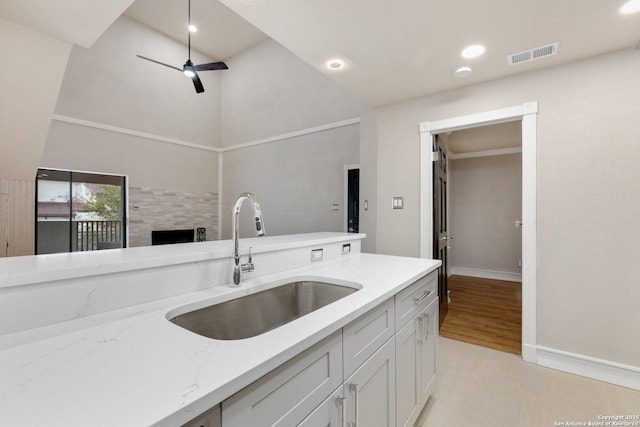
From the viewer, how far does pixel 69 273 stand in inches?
36.3

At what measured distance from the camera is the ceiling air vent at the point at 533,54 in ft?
7.19

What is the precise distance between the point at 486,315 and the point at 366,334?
3054 mm

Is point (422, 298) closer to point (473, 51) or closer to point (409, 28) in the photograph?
point (409, 28)

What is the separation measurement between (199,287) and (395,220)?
8.07 ft

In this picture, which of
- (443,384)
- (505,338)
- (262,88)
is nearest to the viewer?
(443,384)

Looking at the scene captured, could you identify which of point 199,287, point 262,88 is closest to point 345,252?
point 199,287

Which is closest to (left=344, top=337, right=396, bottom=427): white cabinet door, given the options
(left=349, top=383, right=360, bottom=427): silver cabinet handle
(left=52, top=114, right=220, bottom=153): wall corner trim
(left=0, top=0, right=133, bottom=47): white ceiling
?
(left=349, top=383, right=360, bottom=427): silver cabinet handle

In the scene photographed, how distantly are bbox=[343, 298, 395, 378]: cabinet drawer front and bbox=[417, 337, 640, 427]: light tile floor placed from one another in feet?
3.12

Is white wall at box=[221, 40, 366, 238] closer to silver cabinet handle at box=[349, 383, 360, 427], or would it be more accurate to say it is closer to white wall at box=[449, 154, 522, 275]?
white wall at box=[449, 154, 522, 275]

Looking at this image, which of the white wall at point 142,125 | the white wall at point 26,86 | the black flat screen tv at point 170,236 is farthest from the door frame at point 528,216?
the white wall at point 142,125

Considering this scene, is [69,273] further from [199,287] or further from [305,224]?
[305,224]

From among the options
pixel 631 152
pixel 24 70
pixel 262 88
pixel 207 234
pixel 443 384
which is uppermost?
pixel 262 88

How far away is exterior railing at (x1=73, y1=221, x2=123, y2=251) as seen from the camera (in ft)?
17.9

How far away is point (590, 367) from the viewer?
2260 millimetres
